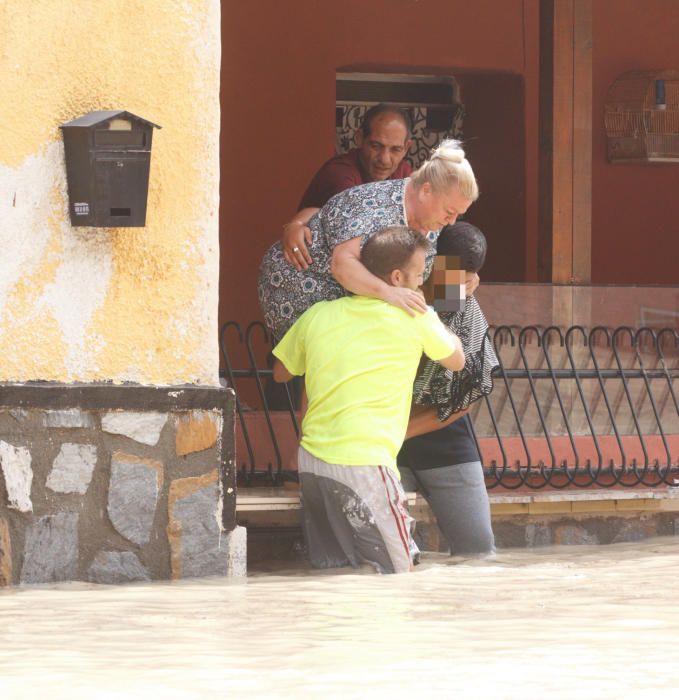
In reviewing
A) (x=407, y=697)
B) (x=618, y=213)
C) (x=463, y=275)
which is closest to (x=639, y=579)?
(x=463, y=275)

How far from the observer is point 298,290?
5090 mm

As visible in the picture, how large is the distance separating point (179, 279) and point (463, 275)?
975 millimetres

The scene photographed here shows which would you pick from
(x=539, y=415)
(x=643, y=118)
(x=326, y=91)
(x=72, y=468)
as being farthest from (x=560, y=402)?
(x=643, y=118)

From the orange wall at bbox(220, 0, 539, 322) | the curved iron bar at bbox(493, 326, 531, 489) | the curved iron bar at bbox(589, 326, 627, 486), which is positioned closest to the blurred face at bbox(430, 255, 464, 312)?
the curved iron bar at bbox(493, 326, 531, 489)

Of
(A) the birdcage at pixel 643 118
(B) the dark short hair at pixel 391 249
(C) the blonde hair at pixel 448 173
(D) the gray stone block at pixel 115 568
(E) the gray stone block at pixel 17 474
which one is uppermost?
(A) the birdcage at pixel 643 118

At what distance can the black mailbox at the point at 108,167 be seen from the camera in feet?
14.8

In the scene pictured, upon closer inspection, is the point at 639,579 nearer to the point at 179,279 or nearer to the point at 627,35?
the point at 179,279

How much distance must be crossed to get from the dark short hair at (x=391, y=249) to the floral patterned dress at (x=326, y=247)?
10 cm

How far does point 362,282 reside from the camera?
4785 mm

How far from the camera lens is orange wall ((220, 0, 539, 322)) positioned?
28.7 ft

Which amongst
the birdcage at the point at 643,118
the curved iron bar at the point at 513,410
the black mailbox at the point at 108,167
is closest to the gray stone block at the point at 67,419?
the black mailbox at the point at 108,167

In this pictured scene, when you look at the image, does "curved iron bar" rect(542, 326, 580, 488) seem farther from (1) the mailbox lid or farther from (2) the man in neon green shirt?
(1) the mailbox lid

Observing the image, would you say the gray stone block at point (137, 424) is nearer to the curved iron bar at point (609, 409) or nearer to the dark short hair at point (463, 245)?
the dark short hair at point (463, 245)

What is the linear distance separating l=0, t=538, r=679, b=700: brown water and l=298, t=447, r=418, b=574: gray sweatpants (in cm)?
9
